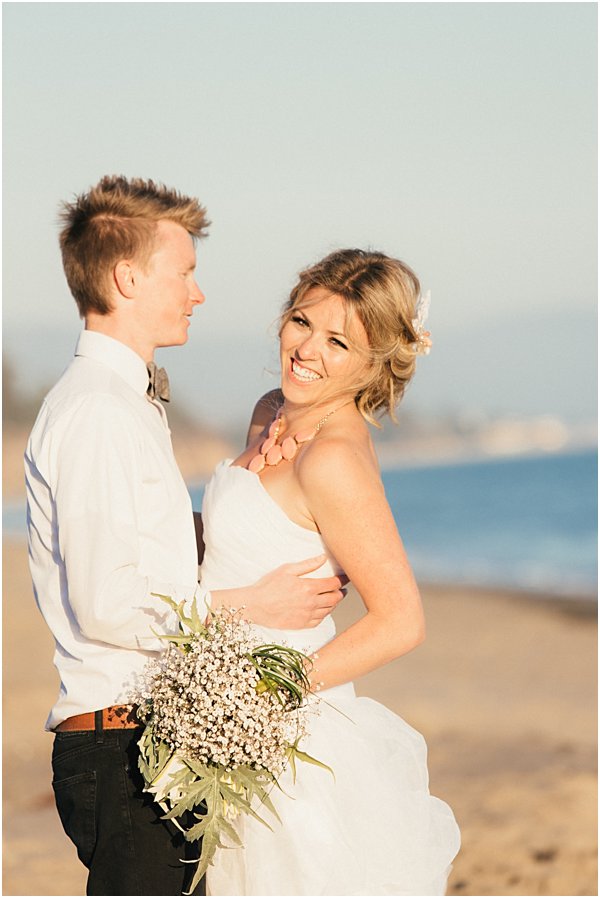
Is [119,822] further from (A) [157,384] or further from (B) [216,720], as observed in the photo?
(A) [157,384]

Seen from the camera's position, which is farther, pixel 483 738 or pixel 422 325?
pixel 483 738

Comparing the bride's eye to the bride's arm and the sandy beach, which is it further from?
the sandy beach

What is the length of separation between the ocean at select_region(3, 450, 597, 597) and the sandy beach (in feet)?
25.1

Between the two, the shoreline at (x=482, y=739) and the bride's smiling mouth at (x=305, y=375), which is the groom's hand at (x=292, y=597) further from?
the shoreline at (x=482, y=739)

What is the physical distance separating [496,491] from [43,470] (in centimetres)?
5243

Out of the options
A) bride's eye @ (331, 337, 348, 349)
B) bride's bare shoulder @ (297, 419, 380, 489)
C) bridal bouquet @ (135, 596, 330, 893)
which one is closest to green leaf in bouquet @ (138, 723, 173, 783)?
bridal bouquet @ (135, 596, 330, 893)

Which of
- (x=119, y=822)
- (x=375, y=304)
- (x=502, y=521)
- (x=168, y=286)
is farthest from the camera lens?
(x=502, y=521)

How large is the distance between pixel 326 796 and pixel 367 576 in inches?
29.6

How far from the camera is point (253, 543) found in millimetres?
4094

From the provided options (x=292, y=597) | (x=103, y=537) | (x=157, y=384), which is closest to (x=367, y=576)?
(x=292, y=597)

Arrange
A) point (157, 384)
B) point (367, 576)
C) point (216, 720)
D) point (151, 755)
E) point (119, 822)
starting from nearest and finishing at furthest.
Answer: point (216, 720)
point (151, 755)
point (119, 822)
point (367, 576)
point (157, 384)

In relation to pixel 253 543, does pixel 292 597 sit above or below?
below

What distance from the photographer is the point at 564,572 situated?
33031 mm

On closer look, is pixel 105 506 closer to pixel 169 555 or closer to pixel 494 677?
pixel 169 555
